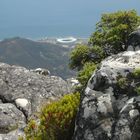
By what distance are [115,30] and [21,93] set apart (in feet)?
27.9

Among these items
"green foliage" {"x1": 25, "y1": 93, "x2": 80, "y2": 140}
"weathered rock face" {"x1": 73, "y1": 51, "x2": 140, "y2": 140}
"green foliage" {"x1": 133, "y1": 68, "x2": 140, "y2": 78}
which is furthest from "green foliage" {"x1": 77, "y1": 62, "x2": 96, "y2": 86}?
"green foliage" {"x1": 133, "y1": 68, "x2": 140, "y2": 78}

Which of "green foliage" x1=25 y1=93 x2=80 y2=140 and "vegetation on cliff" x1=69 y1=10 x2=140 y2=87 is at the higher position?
"vegetation on cliff" x1=69 y1=10 x2=140 y2=87

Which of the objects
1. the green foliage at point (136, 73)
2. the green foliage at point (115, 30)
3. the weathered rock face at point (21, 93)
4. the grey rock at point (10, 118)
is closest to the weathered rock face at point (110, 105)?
the green foliage at point (136, 73)

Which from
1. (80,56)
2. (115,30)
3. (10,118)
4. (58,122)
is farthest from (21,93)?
(58,122)

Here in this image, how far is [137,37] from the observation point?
1475 cm

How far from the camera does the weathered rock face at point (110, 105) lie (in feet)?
35.9

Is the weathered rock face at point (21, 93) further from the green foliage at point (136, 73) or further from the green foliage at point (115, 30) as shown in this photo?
the green foliage at point (136, 73)

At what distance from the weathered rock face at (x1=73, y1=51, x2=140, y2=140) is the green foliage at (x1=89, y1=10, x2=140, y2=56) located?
480 centimetres

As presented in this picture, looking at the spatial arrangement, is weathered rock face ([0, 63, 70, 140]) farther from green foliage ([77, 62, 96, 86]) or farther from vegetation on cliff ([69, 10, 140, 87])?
green foliage ([77, 62, 96, 86])

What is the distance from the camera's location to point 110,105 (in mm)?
11867

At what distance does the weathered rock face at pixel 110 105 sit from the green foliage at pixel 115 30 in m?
4.80

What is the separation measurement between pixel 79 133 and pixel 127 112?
5.69 feet

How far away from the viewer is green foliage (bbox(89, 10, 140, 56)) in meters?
17.6

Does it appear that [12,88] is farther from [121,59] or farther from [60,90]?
[121,59]
